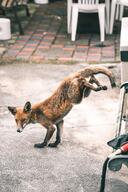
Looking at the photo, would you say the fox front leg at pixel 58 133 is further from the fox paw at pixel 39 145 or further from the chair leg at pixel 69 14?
the chair leg at pixel 69 14

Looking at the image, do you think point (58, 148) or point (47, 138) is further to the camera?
A: point (58, 148)

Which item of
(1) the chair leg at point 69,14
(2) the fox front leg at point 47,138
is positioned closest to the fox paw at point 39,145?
(2) the fox front leg at point 47,138

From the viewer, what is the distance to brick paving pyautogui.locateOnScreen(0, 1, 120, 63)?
7.53 metres

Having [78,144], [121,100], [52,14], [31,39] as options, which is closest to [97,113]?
[78,144]

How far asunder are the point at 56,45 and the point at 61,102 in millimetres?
3576

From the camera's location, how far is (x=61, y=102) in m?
4.71

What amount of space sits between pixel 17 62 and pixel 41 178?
3135 mm

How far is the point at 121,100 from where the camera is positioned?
182 inches

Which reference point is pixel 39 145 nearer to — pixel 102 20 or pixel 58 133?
pixel 58 133

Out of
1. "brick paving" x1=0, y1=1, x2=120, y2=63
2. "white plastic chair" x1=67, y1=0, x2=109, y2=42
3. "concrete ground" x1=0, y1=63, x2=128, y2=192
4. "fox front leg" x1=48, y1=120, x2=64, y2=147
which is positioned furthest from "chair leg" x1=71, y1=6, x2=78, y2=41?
"fox front leg" x1=48, y1=120, x2=64, y2=147

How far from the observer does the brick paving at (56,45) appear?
7.53 m

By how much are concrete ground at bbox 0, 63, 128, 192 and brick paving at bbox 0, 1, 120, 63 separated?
838 mm

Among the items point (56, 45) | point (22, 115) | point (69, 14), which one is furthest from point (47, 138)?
point (69, 14)

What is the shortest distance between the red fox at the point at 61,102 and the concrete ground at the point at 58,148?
269 mm
